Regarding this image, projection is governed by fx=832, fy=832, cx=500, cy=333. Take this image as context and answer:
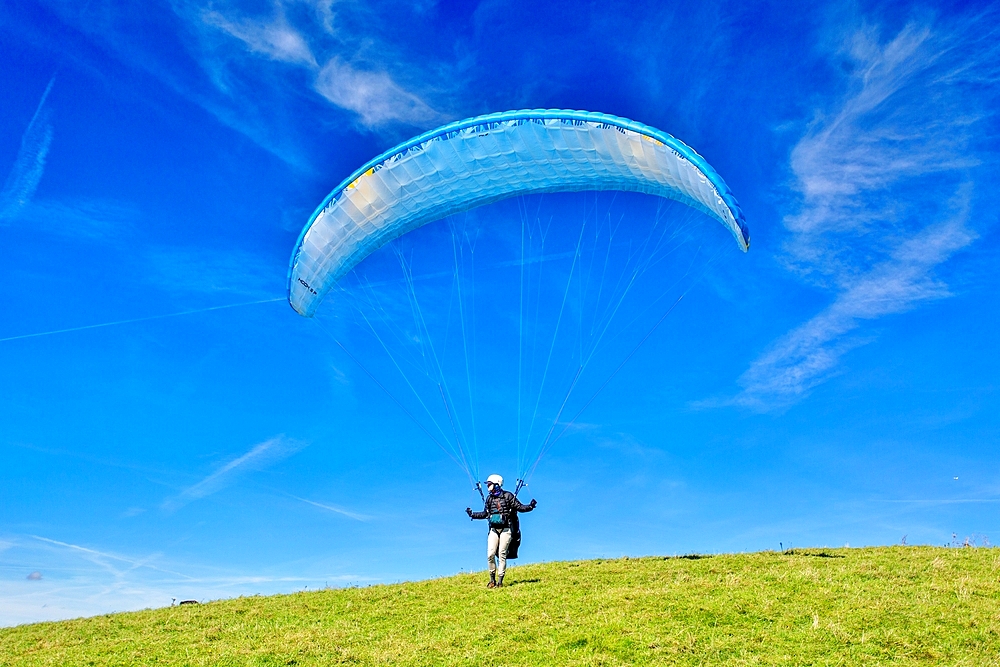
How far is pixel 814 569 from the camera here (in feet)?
50.9

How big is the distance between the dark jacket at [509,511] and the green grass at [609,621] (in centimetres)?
74

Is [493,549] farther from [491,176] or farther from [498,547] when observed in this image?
[491,176]

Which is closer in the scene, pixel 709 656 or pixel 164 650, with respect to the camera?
A: pixel 709 656

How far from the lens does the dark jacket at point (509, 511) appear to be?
1591 cm

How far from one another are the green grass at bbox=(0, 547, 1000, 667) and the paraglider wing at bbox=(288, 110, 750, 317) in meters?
6.56

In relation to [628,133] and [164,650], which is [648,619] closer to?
[164,650]

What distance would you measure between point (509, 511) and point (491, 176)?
7243 millimetres

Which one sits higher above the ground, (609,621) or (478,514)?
(478,514)

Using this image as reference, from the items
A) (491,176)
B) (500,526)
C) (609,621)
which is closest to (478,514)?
(500,526)

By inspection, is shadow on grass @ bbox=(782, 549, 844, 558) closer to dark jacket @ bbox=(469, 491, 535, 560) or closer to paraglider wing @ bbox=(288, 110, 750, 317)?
dark jacket @ bbox=(469, 491, 535, 560)

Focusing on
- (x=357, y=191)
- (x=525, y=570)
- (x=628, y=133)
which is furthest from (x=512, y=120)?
(x=525, y=570)

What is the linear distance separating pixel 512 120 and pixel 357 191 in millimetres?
3953

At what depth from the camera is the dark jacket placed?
626 inches

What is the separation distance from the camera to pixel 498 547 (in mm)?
15914
